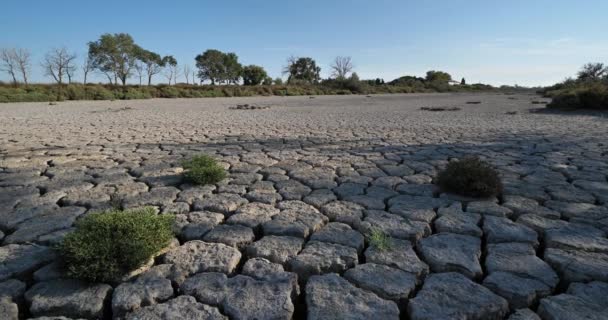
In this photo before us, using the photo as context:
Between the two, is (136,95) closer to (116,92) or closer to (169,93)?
(116,92)

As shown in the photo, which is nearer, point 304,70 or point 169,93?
point 169,93

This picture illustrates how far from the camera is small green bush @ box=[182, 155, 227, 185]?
3.42 meters

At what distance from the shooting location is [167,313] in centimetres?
158

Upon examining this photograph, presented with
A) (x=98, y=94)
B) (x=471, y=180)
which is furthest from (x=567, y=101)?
(x=98, y=94)

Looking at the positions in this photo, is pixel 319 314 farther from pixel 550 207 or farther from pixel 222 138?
pixel 222 138

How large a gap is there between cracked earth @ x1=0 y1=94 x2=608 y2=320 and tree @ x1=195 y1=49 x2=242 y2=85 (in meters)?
62.3

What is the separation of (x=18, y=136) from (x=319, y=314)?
7324 mm

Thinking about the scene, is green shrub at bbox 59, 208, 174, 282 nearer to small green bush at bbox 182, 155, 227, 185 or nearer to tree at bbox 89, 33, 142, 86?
small green bush at bbox 182, 155, 227, 185

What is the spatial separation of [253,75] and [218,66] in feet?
20.8

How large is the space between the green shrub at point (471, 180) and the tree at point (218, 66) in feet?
209

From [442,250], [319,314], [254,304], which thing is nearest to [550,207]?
[442,250]

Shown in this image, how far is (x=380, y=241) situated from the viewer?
2.18 metres

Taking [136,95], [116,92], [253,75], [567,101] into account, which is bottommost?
[567,101]

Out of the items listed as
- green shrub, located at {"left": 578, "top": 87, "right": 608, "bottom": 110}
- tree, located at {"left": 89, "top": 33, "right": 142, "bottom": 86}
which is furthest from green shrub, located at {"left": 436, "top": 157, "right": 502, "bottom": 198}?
tree, located at {"left": 89, "top": 33, "right": 142, "bottom": 86}
